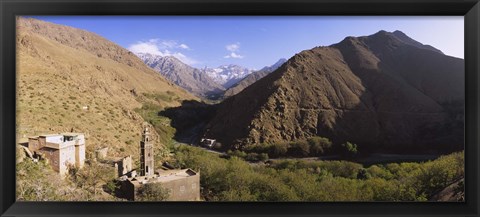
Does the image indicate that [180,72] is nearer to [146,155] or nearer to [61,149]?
[146,155]

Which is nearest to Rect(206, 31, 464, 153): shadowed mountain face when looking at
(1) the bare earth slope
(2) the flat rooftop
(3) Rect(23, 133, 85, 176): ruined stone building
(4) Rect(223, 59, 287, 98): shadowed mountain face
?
(4) Rect(223, 59, 287, 98): shadowed mountain face

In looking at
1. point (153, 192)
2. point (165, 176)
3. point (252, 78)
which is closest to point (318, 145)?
point (252, 78)

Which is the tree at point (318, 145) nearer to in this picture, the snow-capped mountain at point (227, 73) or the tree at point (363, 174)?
the tree at point (363, 174)

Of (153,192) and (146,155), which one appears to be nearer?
(153,192)

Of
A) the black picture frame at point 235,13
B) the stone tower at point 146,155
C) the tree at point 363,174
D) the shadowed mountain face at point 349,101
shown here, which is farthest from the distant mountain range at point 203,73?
the tree at point 363,174

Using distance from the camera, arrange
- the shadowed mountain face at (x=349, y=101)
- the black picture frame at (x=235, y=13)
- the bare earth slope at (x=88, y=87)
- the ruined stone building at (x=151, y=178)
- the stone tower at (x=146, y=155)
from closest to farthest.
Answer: the black picture frame at (x=235, y=13) → the ruined stone building at (x=151, y=178) → the bare earth slope at (x=88, y=87) → the stone tower at (x=146, y=155) → the shadowed mountain face at (x=349, y=101)

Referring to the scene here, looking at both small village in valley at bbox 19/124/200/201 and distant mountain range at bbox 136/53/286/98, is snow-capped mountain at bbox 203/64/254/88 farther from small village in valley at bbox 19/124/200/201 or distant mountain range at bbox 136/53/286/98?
small village in valley at bbox 19/124/200/201
